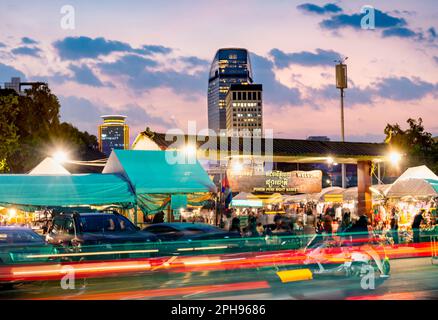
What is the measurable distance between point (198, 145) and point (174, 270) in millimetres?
11185

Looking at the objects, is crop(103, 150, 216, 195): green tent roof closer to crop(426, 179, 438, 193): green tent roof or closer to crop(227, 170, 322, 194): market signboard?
crop(227, 170, 322, 194): market signboard

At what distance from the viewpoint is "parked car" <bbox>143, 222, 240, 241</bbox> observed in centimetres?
1794

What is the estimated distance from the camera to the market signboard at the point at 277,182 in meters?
25.3

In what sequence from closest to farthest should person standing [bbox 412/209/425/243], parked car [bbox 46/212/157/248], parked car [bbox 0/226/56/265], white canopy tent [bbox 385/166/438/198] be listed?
parked car [bbox 0/226/56/265], parked car [bbox 46/212/157/248], person standing [bbox 412/209/425/243], white canopy tent [bbox 385/166/438/198]

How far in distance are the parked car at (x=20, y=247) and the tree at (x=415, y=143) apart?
45.9m

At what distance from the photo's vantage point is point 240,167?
→ 86.2 feet

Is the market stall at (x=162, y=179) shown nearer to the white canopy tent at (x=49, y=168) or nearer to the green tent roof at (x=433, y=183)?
the white canopy tent at (x=49, y=168)

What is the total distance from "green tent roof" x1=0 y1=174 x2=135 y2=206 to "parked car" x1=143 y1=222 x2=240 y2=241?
4.48m

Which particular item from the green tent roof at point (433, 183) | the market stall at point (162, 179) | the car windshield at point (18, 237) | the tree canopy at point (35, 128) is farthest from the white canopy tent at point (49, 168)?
the tree canopy at point (35, 128)

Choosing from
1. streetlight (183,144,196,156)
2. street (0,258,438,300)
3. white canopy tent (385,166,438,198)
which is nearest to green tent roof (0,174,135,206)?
streetlight (183,144,196,156)

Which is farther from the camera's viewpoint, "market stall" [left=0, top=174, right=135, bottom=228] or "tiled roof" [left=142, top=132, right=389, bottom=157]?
"tiled roof" [left=142, top=132, right=389, bottom=157]

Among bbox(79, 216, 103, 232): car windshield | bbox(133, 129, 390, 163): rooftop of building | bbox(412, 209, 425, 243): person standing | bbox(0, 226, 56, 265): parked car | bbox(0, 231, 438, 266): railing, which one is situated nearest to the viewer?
bbox(0, 226, 56, 265): parked car
